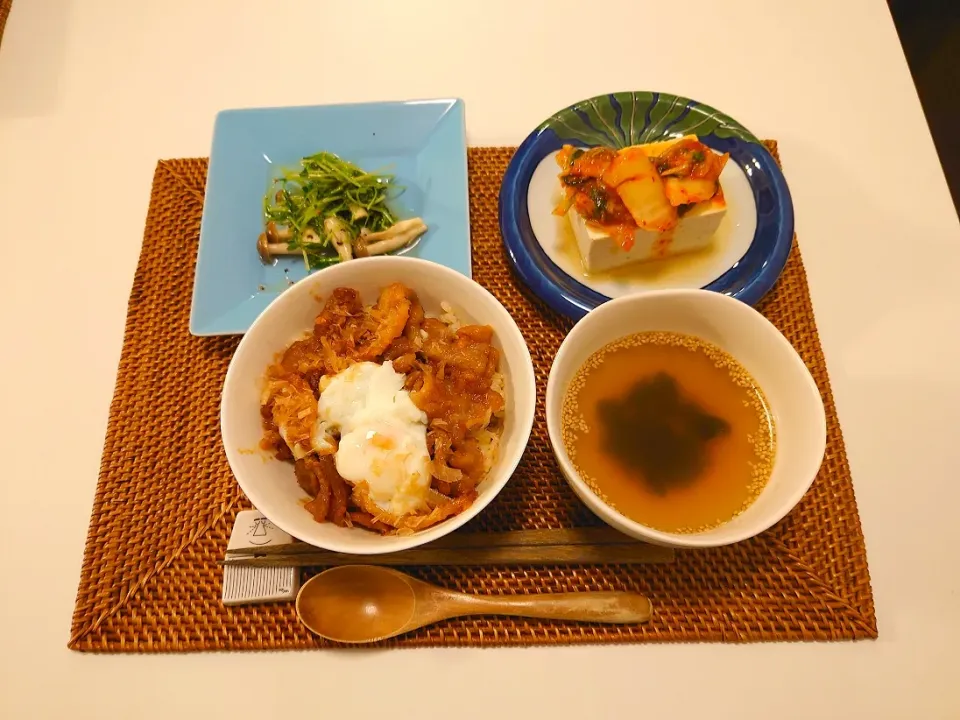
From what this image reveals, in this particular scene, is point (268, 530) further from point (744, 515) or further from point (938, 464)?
point (938, 464)

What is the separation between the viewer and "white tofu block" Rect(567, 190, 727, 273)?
1539 millimetres

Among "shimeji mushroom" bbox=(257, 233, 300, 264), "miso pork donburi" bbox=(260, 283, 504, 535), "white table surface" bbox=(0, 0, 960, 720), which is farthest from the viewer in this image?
"shimeji mushroom" bbox=(257, 233, 300, 264)

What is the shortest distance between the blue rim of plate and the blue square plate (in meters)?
0.15

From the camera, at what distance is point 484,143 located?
6.36ft

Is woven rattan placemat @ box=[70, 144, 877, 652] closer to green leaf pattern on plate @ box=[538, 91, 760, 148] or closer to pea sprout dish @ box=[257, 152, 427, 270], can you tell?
pea sprout dish @ box=[257, 152, 427, 270]

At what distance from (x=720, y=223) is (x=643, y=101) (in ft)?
1.42

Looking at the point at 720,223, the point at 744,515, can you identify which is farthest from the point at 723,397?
the point at 720,223

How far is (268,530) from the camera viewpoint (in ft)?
4.44

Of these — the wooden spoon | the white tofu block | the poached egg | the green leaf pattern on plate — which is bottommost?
the wooden spoon

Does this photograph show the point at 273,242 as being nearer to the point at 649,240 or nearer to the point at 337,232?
the point at 337,232

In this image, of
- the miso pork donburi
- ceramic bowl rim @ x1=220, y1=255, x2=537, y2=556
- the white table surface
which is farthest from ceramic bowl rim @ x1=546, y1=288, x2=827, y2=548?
the white table surface

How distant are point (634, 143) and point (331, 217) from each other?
2.98 ft

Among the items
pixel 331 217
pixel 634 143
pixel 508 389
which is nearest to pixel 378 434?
pixel 508 389

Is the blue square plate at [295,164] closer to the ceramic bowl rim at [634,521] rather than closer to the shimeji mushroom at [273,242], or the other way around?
the shimeji mushroom at [273,242]
